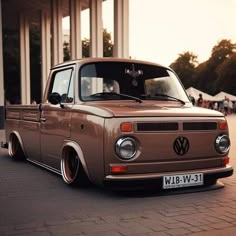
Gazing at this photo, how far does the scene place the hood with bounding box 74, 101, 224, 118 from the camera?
19.5 feet

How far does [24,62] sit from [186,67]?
216 ft

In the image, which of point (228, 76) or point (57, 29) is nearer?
point (57, 29)

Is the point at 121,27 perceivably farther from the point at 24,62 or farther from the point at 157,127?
the point at 157,127

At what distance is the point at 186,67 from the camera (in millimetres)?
98250

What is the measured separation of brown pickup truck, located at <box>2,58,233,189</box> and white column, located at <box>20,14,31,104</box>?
28.9 m

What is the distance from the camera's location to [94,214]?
17.7 feet

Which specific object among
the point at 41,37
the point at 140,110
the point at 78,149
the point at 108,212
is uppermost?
the point at 41,37

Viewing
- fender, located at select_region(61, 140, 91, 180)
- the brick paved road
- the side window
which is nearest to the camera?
the brick paved road

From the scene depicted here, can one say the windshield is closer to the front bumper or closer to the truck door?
the truck door

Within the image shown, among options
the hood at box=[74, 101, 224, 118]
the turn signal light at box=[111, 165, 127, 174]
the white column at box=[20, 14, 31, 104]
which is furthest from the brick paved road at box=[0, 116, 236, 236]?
the white column at box=[20, 14, 31, 104]

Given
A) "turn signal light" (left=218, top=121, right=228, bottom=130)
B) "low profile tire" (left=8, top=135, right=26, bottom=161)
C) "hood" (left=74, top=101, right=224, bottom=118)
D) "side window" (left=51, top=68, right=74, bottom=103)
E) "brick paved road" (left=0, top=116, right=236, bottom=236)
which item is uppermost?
"side window" (left=51, top=68, right=74, bottom=103)

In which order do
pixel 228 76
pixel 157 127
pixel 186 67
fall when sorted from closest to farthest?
pixel 157 127
pixel 228 76
pixel 186 67

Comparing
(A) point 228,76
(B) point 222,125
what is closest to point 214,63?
(A) point 228,76

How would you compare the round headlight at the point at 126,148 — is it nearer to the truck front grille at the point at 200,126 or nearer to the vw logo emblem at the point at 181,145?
the vw logo emblem at the point at 181,145
